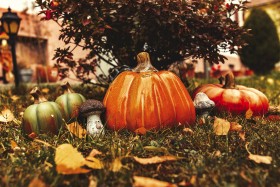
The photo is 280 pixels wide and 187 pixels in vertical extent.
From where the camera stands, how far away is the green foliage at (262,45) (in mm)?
9625

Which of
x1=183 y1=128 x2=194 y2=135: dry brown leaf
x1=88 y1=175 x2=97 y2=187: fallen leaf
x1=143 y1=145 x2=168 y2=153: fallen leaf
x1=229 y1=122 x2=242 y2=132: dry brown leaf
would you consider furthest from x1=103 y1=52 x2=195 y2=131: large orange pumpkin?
x1=88 y1=175 x2=97 y2=187: fallen leaf

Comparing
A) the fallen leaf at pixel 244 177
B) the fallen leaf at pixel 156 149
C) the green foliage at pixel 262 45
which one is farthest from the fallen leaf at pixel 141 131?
the green foliage at pixel 262 45

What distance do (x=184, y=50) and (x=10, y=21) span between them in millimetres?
3479

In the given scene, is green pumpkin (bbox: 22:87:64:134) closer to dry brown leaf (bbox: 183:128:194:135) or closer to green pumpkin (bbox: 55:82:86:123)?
green pumpkin (bbox: 55:82:86:123)

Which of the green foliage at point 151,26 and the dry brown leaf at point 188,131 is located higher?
the green foliage at point 151,26

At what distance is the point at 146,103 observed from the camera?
2.10m

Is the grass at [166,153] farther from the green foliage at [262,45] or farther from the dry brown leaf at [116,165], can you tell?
the green foliage at [262,45]

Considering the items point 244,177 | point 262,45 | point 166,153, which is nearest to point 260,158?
point 244,177

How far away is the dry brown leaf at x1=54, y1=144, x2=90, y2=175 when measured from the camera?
1.34 metres

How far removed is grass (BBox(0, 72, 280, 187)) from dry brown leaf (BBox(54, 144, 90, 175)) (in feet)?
0.09

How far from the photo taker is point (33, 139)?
6.53 ft

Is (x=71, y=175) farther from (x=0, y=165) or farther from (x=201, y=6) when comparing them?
(x=201, y=6)

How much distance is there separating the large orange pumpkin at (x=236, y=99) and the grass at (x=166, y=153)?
0.38m

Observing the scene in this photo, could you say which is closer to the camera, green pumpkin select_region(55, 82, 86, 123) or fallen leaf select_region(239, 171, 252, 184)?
fallen leaf select_region(239, 171, 252, 184)
